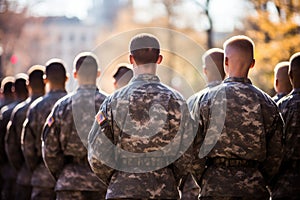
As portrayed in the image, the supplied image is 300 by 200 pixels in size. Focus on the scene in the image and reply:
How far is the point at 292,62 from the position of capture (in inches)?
372

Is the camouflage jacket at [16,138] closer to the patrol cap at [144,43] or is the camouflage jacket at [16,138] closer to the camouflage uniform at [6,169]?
the camouflage uniform at [6,169]

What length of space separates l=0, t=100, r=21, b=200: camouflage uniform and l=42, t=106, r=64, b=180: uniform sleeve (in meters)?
4.01

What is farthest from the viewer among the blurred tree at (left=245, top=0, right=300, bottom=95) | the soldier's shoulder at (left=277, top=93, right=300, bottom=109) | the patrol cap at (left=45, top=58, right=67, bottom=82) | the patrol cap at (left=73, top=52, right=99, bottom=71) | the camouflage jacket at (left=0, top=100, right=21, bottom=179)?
the blurred tree at (left=245, top=0, right=300, bottom=95)

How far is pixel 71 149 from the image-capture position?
9.62 metres

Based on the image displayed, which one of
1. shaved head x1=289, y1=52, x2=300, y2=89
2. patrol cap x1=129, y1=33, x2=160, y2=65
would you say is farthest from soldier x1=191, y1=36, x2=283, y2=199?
shaved head x1=289, y1=52, x2=300, y2=89

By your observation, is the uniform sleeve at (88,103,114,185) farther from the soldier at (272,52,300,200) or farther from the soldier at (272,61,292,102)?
the soldier at (272,61,292,102)

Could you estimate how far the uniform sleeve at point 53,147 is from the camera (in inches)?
377

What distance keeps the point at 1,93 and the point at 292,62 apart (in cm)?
806

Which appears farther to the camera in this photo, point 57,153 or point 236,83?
point 57,153

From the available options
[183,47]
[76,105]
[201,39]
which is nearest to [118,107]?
[76,105]

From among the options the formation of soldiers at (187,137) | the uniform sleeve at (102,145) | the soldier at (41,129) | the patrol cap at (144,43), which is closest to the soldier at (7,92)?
the soldier at (41,129)

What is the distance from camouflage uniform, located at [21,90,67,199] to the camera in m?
11.1

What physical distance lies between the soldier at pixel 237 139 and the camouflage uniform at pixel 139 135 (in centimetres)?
39

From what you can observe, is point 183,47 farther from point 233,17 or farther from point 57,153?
point 57,153
